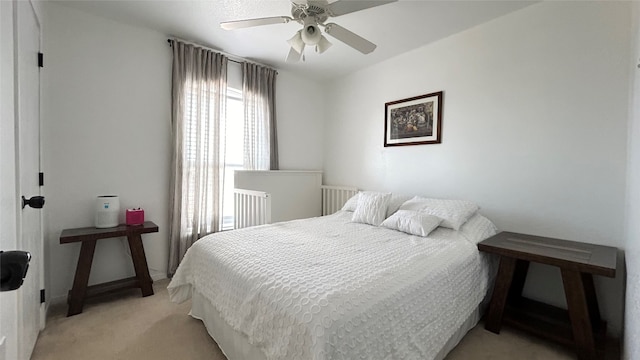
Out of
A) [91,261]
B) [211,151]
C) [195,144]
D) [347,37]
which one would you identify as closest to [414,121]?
[347,37]

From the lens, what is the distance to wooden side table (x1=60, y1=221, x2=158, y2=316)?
217 centimetres

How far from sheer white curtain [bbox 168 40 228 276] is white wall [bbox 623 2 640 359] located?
3.25 metres

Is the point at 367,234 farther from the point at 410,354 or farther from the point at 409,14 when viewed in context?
the point at 409,14

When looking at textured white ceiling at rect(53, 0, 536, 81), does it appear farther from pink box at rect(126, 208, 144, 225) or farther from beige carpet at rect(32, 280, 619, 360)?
beige carpet at rect(32, 280, 619, 360)

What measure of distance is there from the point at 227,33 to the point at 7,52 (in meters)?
1.88

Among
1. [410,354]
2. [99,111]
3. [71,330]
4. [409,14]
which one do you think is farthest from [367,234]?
[99,111]

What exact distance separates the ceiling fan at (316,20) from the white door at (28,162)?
1.09 meters

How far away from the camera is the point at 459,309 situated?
1649 mm

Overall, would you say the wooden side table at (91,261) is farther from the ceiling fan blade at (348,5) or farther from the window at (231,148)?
Answer: the ceiling fan blade at (348,5)

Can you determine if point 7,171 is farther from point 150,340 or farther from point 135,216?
point 135,216

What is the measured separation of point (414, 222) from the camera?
89.6 inches

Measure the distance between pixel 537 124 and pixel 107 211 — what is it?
3.80 m

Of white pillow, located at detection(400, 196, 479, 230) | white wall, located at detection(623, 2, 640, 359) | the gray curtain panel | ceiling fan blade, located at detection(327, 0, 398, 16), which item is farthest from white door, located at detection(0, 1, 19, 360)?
white pillow, located at detection(400, 196, 479, 230)

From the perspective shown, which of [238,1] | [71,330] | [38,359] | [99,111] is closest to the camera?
[38,359]
